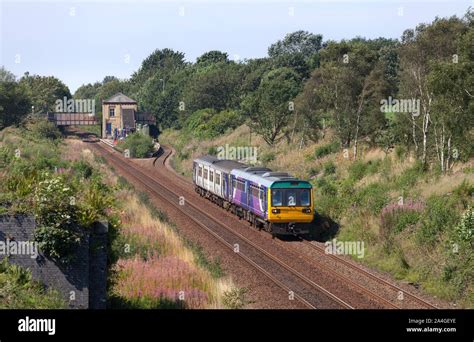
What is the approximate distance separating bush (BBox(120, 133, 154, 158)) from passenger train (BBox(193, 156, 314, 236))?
1520 inches

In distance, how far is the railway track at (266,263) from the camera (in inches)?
727

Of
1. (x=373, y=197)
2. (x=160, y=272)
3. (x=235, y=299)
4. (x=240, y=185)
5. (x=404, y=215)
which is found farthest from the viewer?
(x=240, y=185)

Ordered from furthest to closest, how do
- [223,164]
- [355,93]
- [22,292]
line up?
[355,93] < [223,164] < [22,292]

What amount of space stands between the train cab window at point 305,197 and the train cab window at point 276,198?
3.01ft

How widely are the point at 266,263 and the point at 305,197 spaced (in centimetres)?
495

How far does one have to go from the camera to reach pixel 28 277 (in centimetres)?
1395

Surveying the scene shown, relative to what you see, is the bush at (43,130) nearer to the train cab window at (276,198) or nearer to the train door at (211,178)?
the train door at (211,178)

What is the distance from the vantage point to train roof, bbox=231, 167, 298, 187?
27.1 meters

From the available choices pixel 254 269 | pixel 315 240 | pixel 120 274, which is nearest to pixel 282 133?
pixel 315 240

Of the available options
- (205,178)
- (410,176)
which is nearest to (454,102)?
(410,176)

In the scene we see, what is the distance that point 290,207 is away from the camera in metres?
26.6

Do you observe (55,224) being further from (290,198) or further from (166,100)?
(166,100)

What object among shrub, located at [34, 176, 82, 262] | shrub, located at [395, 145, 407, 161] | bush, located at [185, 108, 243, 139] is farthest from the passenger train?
bush, located at [185, 108, 243, 139]

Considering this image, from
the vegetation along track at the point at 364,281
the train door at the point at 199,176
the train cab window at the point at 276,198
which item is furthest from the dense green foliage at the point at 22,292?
the train door at the point at 199,176
